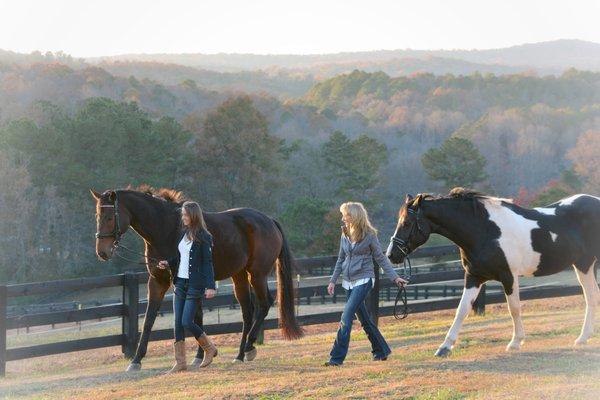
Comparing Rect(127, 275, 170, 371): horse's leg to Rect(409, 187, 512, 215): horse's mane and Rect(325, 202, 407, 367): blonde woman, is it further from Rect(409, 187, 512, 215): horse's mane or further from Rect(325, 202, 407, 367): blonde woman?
Rect(409, 187, 512, 215): horse's mane

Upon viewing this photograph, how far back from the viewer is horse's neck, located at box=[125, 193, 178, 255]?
1052cm

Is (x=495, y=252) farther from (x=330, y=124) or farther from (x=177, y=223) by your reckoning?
(x=330, y=124)

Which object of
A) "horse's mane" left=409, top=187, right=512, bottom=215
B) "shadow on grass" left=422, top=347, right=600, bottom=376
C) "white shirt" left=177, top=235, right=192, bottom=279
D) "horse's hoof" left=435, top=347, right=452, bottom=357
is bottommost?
"horse's hoof" left=435, top=347, right=452, bottom=357

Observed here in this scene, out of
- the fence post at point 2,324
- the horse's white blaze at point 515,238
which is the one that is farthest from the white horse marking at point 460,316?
the fence post at point 2,324

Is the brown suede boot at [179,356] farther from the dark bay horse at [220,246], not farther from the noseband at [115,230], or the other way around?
the noseband at [115,230]

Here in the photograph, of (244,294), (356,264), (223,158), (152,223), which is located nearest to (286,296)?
(244,294)

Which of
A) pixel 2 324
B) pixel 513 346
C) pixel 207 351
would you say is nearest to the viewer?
pixel 513 346

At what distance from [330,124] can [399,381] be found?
87.6m

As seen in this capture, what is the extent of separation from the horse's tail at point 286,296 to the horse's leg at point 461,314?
226 centimetres

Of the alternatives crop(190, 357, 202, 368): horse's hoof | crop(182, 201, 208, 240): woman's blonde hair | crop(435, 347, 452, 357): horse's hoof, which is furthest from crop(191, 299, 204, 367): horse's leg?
crop(435, 347, 452, 357): horse's hoof

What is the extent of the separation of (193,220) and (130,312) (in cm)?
304

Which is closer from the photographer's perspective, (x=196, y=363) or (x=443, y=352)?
(x=443, y=352)

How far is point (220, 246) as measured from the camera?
10.9m

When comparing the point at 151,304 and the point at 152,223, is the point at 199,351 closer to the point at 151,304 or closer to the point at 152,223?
the point at 151,304
